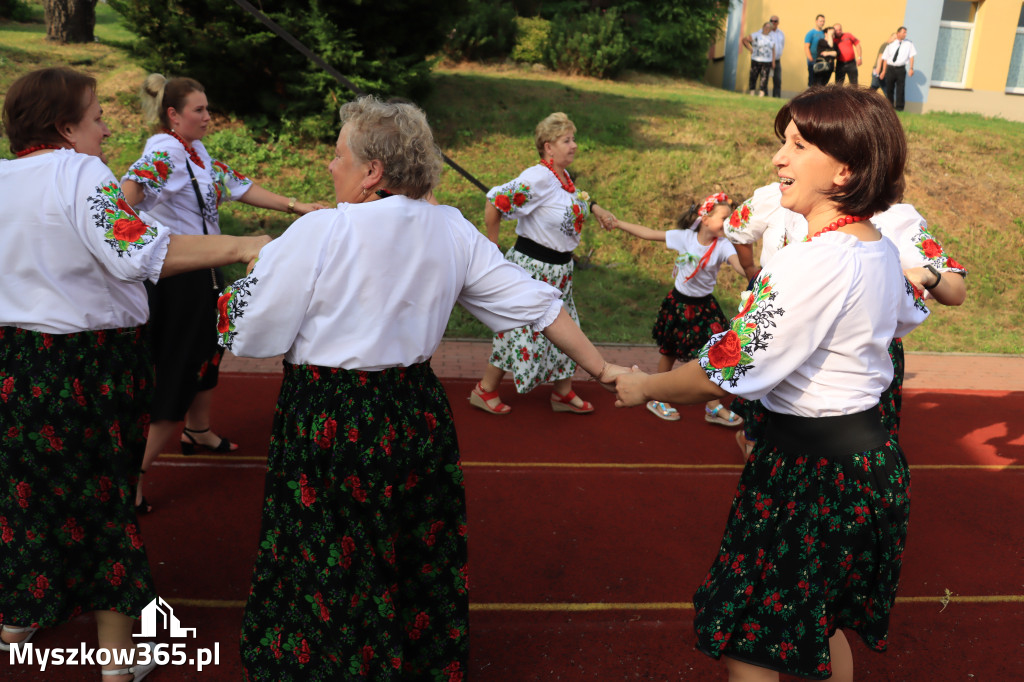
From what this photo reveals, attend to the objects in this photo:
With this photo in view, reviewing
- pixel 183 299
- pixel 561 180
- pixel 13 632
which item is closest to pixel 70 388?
pixel 13 632

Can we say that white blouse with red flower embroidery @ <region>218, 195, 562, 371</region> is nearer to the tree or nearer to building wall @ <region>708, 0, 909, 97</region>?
the tree

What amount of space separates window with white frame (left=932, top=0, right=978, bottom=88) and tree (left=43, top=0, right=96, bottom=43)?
19150mm

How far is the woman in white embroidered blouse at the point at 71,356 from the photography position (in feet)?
8.45

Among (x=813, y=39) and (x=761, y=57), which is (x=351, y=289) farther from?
(x=761, y=57)

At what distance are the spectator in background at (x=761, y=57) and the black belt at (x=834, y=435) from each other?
17.6m

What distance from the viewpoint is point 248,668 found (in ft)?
8.43

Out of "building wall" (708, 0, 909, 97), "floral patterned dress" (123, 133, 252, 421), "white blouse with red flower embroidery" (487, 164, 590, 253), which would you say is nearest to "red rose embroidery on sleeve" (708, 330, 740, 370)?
"floral patterned dress" (123, 133, 252, 421)

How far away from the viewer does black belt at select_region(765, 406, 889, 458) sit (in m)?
2.26

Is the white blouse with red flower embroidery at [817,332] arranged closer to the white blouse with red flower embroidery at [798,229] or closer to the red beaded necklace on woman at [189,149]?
the white blouse with red flower embroidery at [798,229]

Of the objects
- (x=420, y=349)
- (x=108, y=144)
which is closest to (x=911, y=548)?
(x=420, y=349)

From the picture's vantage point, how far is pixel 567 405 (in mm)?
6145

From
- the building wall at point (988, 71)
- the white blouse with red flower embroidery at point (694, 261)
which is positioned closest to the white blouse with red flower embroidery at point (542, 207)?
the white blouse with red flower embroidery at point (694, 261)

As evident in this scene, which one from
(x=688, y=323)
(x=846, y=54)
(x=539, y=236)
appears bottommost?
(x=688, y=323)

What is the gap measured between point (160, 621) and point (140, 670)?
0.28 metres
